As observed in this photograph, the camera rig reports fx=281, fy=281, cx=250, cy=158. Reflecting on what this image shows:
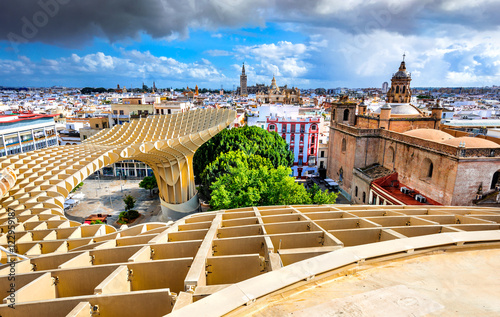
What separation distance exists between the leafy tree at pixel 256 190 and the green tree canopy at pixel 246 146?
368 inches

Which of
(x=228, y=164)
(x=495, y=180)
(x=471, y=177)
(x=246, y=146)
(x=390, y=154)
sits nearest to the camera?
(x=471, y=177)

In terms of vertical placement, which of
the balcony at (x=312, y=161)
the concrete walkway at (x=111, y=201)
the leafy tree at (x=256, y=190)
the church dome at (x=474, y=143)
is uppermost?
A: the church dome at (x=474, y=143)

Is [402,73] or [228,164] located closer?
[228,164]

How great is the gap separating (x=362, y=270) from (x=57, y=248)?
11945 mm

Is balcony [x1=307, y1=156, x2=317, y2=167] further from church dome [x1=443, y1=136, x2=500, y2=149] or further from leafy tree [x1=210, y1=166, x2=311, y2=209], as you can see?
leafy tree [x1=210, y1=166, x2=311, y2=209]

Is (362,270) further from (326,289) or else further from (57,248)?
(57,248)

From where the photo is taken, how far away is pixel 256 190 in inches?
907

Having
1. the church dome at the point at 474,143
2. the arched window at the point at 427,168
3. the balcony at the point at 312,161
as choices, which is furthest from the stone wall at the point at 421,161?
the balcony at the point at 312,161

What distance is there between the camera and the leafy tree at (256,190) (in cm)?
2281

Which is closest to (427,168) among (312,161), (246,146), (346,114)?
(346,114)

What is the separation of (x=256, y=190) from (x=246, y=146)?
12652 millimetres

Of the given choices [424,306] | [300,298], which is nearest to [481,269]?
[424,306]

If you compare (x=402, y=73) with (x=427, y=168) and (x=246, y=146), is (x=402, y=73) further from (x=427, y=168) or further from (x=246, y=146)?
(x=246, y=146)

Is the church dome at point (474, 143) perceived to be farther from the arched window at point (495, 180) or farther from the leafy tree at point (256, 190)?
the leafy tree at point (256, 190)
